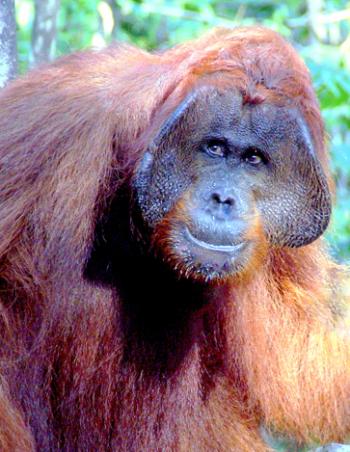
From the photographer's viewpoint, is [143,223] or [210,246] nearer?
[210,246]

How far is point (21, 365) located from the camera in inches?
149

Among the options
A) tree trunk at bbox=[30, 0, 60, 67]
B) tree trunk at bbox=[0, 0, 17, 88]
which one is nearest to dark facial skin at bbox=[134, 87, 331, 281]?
tree trunk at bbox=[0, 0, 17, 88]

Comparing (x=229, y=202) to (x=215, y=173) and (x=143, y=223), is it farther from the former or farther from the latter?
(x=143, y=223)

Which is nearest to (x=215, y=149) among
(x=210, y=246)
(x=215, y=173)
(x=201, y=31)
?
(x=215, y=173)

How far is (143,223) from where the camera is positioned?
146 inches

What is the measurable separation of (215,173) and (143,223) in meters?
0.34

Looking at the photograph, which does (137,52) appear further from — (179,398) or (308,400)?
(308,400)

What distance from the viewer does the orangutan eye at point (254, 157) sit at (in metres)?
3.61

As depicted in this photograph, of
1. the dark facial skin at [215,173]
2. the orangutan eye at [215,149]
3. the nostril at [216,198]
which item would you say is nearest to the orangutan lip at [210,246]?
the dark facial skin at [215,173]

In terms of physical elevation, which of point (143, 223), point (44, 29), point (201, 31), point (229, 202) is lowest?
point (201, 31)

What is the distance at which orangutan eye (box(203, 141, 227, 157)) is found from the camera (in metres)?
3.58

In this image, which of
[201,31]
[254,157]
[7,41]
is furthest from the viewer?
[201,31]

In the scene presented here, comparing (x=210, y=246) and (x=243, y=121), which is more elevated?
(x=243, y=121)

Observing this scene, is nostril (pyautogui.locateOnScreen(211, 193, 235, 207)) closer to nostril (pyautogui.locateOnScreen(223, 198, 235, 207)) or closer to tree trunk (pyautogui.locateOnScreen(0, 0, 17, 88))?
nostril (pyautogui.locateOnScreen(223, 198, 235, 207))
